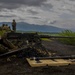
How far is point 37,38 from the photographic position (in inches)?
593

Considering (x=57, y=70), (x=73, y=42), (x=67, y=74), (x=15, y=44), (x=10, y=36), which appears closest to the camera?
(x=67, y=74)

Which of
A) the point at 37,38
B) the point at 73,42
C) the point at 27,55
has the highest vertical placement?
the point at 37,38

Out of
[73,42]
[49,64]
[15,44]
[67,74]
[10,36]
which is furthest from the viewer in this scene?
[73,42]

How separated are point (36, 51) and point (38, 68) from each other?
2.79 m

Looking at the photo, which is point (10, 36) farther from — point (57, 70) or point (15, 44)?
point (57, 70)

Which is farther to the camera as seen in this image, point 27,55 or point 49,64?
point 27,55

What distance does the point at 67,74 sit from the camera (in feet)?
35.1

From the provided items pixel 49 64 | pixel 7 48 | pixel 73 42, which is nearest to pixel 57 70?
pixel 49 64

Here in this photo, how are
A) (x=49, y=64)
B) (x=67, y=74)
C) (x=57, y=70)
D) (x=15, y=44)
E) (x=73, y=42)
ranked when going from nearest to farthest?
(x=67, y=74) → (x=57, y=70) → (x=49, y=64) → (x=15, y=44) → (x=73, y=42)

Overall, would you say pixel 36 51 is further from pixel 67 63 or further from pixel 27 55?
pixel 67 63

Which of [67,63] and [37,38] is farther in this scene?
[37,38]

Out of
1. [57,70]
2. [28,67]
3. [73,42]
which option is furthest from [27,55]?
[73,42]

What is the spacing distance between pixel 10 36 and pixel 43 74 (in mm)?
4329

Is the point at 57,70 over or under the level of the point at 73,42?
over
